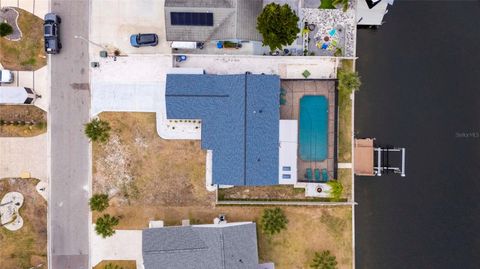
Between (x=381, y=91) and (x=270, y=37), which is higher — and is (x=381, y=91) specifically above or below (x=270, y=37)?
below

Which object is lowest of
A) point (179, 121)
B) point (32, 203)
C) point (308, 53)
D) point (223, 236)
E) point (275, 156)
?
point (223, 236)

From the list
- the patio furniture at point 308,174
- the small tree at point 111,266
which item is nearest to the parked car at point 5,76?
the small tree at point 111,266

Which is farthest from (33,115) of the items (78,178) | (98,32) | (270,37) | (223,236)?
(270,37)

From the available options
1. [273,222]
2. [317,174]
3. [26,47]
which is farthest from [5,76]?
[317,174]

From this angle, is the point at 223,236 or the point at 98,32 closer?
the point at 223,236

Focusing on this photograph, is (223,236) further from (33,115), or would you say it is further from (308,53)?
(33,115)

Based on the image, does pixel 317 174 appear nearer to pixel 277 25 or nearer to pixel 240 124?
pixel 240 124

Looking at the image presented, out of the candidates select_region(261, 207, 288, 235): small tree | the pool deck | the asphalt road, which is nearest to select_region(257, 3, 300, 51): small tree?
the pool deck

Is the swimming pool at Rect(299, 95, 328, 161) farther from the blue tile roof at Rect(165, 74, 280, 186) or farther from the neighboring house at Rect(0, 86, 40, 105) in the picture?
the neighboring house at Rect(0, 86, 40, 105)
